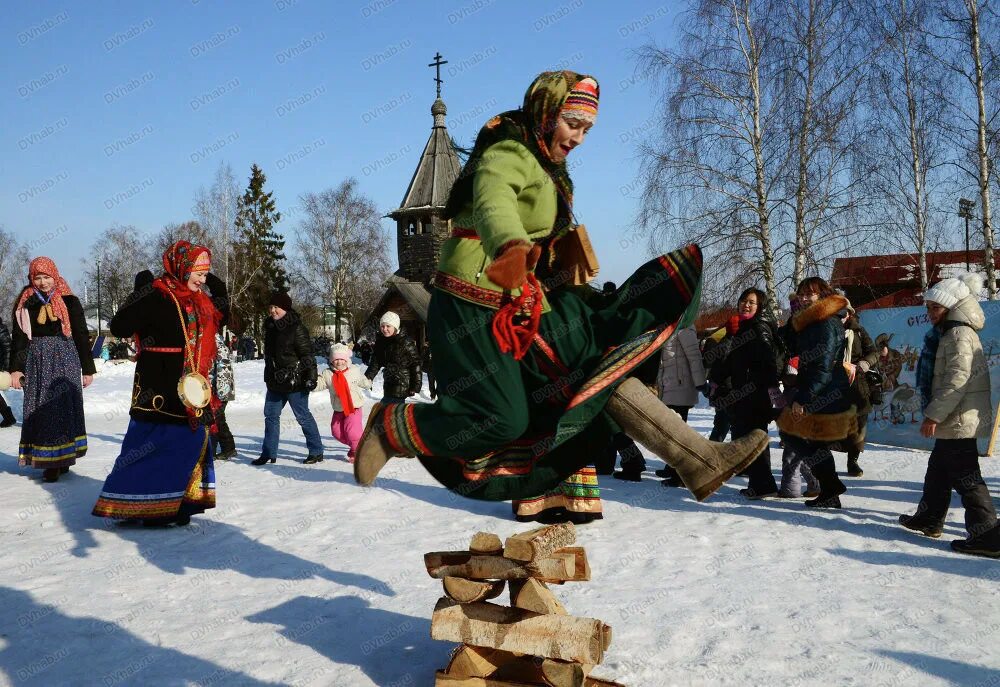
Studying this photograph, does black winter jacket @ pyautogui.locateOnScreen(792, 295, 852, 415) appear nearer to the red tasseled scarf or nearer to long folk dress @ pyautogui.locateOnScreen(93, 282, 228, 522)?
the red tasseled scarf

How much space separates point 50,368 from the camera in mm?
7945

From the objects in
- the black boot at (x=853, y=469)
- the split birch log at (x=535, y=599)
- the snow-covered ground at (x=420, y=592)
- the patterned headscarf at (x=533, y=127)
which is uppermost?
the patterned headscarf at (x=533, y=127)

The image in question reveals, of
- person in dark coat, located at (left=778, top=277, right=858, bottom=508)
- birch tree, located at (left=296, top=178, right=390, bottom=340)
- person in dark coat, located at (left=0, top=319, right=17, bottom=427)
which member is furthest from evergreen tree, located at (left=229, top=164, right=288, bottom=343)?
person in dark coat, located at (left=778, top=277, right=858, bottom=508)

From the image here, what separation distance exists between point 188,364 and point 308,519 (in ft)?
5.33

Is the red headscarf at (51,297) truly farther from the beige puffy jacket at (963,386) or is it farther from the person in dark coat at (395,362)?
the beige puffy jacket at (963,386)

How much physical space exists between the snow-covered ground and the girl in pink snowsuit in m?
1.80

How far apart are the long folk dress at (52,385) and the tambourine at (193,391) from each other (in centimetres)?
279

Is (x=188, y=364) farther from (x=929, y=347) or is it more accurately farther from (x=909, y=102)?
(x=909, y=102)

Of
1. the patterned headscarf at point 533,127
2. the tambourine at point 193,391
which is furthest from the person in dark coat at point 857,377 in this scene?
the tambourine at point 193,391

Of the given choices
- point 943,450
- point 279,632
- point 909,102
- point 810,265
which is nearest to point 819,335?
point 943,450

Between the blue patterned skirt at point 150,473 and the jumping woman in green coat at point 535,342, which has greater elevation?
the jumping woman in green coat at point 535,342

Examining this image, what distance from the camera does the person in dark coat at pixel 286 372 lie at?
363 inches

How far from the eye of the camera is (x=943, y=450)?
18.2ft

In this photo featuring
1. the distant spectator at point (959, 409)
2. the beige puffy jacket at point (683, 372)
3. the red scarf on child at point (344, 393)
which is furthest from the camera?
the red scarf on child at point (344, 393)
